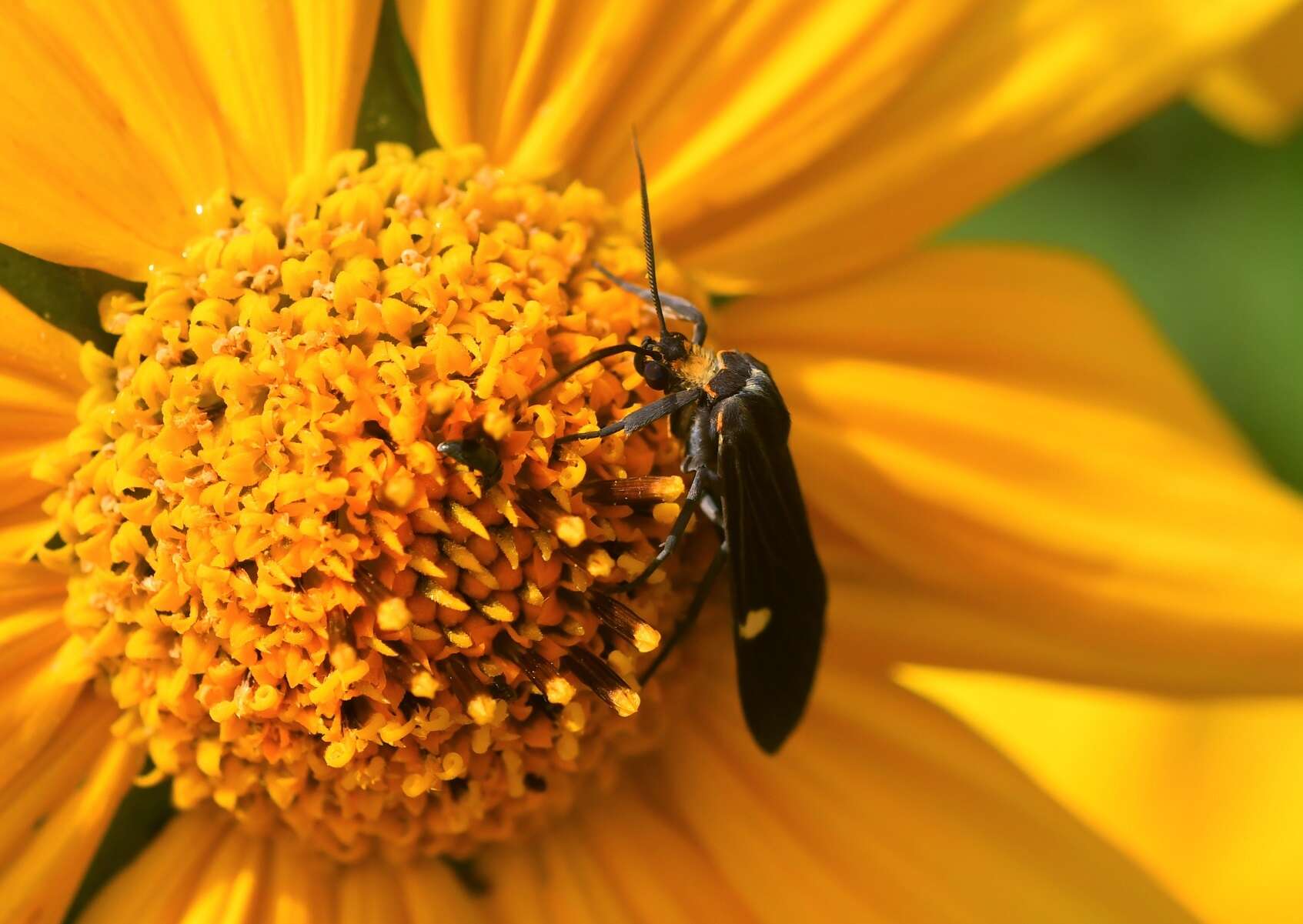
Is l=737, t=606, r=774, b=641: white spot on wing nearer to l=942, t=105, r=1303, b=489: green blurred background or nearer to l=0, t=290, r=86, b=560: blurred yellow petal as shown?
l=0, t=290, r=86, b=560: blurred yellow petal

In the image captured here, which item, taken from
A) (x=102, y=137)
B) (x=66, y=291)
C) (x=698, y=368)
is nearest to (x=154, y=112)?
(x=102, y=137)

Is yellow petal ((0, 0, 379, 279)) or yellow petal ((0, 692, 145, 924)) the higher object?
yellow petal ((0, 0, 379, 279))

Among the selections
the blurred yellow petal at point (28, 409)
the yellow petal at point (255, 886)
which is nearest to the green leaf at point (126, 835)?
the yellow petal at point (255, 886)

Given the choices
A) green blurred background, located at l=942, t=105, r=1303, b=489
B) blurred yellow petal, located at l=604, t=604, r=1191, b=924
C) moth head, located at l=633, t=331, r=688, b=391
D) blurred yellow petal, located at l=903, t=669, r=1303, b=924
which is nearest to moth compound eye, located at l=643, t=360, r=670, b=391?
moth head, located at l=633, t=331, r=688, b=391

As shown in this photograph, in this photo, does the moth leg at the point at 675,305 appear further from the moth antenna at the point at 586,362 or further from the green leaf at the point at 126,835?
the green leaf at the point at 126,835

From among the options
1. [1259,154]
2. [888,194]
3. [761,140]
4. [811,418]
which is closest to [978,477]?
[811,418]

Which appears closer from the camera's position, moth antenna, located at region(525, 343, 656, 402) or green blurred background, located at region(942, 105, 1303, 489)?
moth antenna, located at region(525, 343, 656, 402)

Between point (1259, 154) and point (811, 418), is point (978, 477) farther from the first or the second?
point (1259, 154)
